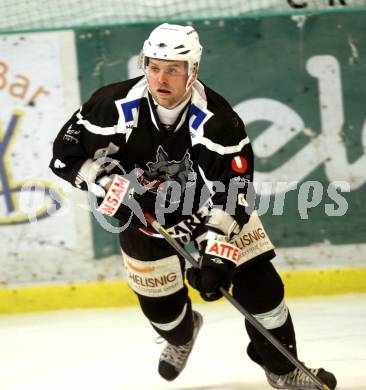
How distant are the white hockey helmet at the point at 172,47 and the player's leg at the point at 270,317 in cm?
76

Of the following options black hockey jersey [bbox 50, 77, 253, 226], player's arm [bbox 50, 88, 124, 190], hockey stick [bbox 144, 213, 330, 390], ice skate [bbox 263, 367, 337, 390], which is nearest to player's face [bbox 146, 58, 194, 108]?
black hockey jersey [bbox 50, 77, 253, 226]

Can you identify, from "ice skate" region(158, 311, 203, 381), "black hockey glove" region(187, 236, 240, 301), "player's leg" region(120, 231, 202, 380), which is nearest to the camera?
"black hockey glove" region(187, 236, 240, 301)

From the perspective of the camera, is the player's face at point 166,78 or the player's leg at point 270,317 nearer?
the player's face at point 166,78

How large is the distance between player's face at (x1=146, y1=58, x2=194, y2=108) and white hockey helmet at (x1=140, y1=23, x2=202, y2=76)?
0.07 feet

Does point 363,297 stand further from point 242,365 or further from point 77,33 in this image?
point 77,33

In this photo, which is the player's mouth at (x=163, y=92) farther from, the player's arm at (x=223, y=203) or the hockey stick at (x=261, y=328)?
the hockey stick at (x=261, y=328)

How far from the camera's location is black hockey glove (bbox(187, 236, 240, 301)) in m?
3.39

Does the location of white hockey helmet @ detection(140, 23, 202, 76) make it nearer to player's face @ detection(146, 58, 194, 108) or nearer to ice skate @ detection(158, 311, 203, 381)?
player's face @ detection(146, 58, 194, 108)

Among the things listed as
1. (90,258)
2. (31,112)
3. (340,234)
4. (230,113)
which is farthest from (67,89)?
(230,113)

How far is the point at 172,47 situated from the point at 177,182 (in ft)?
1.76

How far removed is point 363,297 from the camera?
17.7ft

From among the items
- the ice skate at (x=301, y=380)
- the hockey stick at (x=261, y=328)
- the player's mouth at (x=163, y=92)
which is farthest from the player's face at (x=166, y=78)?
the ice skate at (x=301, y=380)

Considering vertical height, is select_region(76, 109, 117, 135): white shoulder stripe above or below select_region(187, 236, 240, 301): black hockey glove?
above

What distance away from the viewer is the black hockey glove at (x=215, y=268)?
11.1ft
